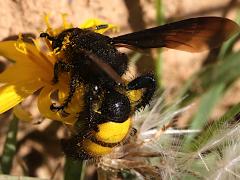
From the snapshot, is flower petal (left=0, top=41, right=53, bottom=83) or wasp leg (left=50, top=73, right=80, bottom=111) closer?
wasp leg (left=50, top=73, right=80, bottom=111)

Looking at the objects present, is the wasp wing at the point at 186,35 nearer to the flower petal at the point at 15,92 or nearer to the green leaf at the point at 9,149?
the flower petal at the point at 15,92

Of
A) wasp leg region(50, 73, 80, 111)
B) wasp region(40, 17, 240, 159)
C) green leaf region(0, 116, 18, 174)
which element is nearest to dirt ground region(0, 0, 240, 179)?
green leaf region(0, 116, 18, 174)

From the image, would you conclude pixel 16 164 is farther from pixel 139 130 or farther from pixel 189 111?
pixel 189 111

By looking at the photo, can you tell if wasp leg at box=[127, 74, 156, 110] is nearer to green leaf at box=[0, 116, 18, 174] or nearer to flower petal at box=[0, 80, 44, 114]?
flower petal at box=[0, 80, 44, 114]

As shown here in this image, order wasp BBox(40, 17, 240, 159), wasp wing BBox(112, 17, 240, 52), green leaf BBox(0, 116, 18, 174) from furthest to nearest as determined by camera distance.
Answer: green leaf BBox(0, 116, 18, 174) → wasp wing BBox(112, 17, 240, 52) → wasp BBox(40, 17, 240, 159)

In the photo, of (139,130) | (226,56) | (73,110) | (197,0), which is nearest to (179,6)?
(197,0)

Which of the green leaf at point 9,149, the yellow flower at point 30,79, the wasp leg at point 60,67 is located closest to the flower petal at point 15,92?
the yellow flower at point 30,79

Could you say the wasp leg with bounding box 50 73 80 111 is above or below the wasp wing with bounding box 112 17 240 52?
below
